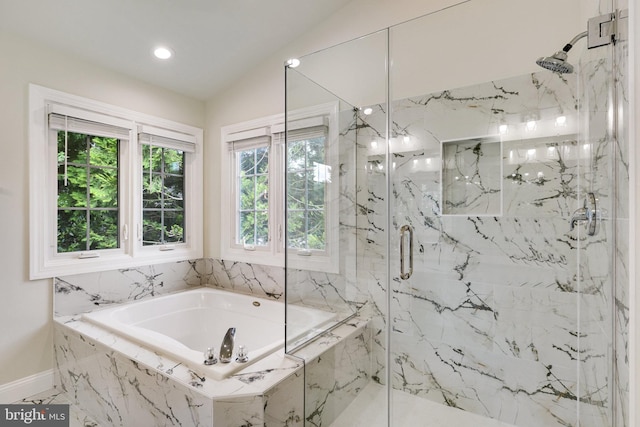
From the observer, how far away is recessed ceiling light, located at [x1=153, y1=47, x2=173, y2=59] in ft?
8.23

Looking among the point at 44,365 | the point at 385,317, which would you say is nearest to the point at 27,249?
the point at 44,365

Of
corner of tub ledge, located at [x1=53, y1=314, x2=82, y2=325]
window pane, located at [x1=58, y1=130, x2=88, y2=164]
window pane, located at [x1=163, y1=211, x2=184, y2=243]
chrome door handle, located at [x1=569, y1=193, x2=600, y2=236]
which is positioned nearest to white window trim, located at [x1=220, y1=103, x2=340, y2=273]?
window pane, located at [x1=163, y1=211, x2=184, y2=243]

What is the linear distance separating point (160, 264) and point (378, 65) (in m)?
2.51

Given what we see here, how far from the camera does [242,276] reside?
3055 mm

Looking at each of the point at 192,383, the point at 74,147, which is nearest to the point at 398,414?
the point at 192,383

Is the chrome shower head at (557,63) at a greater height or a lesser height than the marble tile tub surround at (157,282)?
greater

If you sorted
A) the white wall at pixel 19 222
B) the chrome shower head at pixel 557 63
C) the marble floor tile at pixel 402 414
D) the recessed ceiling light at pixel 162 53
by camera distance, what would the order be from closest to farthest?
the chrome shower head at pixel 557 63
the marble floor tile at pixel 402 414
the white wall at pixel 19 222
the recessed ceiling light at pixel 162 53

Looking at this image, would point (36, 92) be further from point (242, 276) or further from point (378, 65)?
point (378, 65)

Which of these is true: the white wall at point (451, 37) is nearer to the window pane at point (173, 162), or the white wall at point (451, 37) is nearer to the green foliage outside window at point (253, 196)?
the green foliage outside window at point (253, 196)

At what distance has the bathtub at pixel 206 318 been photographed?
7.12ft

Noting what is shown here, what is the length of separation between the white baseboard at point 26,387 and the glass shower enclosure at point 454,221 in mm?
1803

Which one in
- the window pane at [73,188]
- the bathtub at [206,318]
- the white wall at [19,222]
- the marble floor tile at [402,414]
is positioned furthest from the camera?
the window pane at [73,188]

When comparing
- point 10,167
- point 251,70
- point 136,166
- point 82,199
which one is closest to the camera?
point 10,167

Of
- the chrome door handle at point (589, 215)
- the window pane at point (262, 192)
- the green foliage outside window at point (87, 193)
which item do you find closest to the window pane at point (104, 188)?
the green foliage outside window at point (87, 193)
